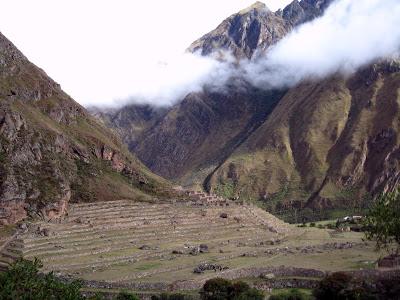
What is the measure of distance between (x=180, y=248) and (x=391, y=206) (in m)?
43.6

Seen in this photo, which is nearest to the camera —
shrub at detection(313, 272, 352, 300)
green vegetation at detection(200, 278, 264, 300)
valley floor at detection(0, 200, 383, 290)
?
shrub at detection(313, 272, 352, 300)

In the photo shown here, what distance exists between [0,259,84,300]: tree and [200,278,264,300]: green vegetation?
29856 millimetres

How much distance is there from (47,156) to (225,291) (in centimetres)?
8155

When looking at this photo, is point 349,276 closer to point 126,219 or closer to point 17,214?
point 126,219

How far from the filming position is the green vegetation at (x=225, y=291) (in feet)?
223

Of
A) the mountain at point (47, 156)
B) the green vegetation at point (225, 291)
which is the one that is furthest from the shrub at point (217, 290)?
the mountain at point (47, 156)

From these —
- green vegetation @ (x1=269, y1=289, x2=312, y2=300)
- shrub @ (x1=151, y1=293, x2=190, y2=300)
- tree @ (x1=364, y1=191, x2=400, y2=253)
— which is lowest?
green vegetation @ (x1=269, y1=289, x2=312, y2=300)

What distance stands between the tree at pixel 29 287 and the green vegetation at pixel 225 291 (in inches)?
1175

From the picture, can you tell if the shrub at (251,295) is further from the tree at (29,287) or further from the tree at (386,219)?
the tree at (29,287)

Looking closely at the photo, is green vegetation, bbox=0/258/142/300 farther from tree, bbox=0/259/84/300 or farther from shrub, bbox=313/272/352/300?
shrub, bbox=313/272/352/300

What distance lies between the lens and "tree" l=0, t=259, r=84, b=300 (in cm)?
3809

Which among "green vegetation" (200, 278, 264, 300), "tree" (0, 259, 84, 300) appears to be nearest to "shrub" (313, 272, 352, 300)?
"green vegetation" (200, 278, 264, 300)

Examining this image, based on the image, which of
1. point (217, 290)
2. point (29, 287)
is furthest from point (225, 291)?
point (29, 287)

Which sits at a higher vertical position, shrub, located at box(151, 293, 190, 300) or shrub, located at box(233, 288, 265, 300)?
shrub, located at box(233, 288, 265, 300)
